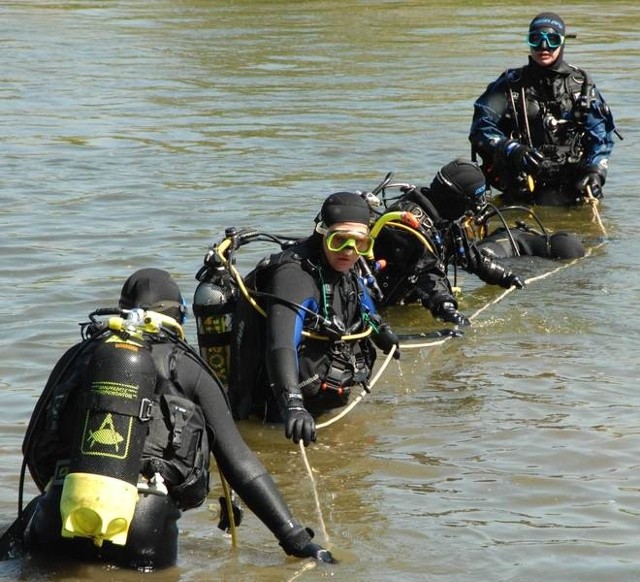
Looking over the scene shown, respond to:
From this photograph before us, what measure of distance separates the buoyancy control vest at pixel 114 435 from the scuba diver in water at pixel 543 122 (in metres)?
6.42

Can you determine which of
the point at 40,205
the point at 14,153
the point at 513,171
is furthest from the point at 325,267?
the point at 14,153

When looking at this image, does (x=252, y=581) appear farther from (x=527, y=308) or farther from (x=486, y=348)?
(x=527, y=308)

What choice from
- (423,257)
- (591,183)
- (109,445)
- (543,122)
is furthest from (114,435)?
(591,183)

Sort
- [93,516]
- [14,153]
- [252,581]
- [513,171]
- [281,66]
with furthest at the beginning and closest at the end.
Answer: [281,66] < [14,153] < [513,171] < [252,581] < [93,516]

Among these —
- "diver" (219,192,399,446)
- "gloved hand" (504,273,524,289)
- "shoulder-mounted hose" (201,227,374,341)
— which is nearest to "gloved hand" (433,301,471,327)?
"gloved hand" (504,273,524,289)

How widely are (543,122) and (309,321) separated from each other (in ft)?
17.1

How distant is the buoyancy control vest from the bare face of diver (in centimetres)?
155

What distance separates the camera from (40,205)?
11695 millimetres

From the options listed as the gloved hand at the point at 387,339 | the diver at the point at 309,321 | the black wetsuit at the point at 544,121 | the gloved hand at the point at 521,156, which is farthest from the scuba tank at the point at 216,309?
the black wetsuit at the point at 544,121

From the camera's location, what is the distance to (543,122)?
10.8m

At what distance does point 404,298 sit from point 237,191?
14.4 ft

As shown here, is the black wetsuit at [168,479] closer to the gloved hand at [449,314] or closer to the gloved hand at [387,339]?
the gloved hand at [387,339]

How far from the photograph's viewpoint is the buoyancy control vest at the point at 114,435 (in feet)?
13.3

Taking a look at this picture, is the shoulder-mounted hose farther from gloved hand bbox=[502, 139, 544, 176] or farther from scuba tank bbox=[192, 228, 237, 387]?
gloved hand bbox=[502, 139, 544, 176]
